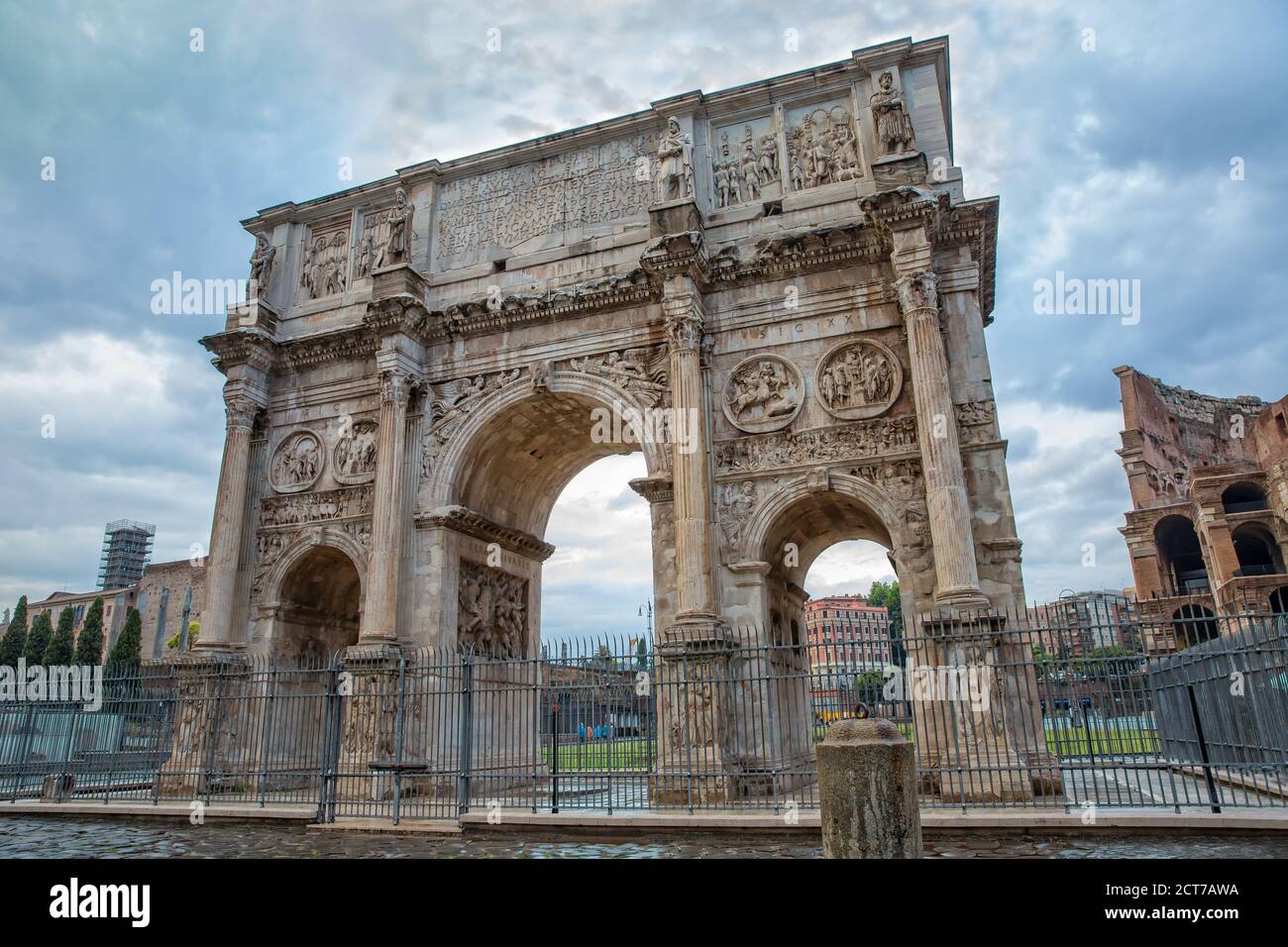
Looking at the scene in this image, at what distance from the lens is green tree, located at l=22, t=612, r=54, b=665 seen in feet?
162

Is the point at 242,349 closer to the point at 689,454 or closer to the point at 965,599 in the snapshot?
the point at 689,454

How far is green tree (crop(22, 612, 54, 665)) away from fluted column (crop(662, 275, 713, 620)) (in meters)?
51.0

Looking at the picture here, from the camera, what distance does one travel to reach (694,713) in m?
12.2

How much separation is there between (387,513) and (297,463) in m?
3.34

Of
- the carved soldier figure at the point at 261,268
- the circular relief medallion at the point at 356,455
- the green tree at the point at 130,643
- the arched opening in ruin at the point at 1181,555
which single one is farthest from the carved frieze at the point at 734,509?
the green tree at the point at 130,643

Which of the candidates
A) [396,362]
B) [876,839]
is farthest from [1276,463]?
[876,839]

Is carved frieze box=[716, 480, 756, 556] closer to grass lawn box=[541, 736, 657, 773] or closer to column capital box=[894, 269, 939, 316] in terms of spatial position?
grass lawn box=[541, 736, 657, 773]

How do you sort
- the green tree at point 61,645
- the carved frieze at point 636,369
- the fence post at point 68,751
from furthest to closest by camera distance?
the green tree at point 61,645 < the carved frieze at point 636,369 < the fence post at point 68,751

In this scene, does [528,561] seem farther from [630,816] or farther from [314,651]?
[630,816]

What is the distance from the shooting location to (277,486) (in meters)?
17.6

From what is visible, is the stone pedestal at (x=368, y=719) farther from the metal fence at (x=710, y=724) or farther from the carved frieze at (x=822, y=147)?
the carved frieze at (x=822, y=147)

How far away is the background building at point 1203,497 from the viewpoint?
37750 mm

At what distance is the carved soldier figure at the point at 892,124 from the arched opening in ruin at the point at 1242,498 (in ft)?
118
